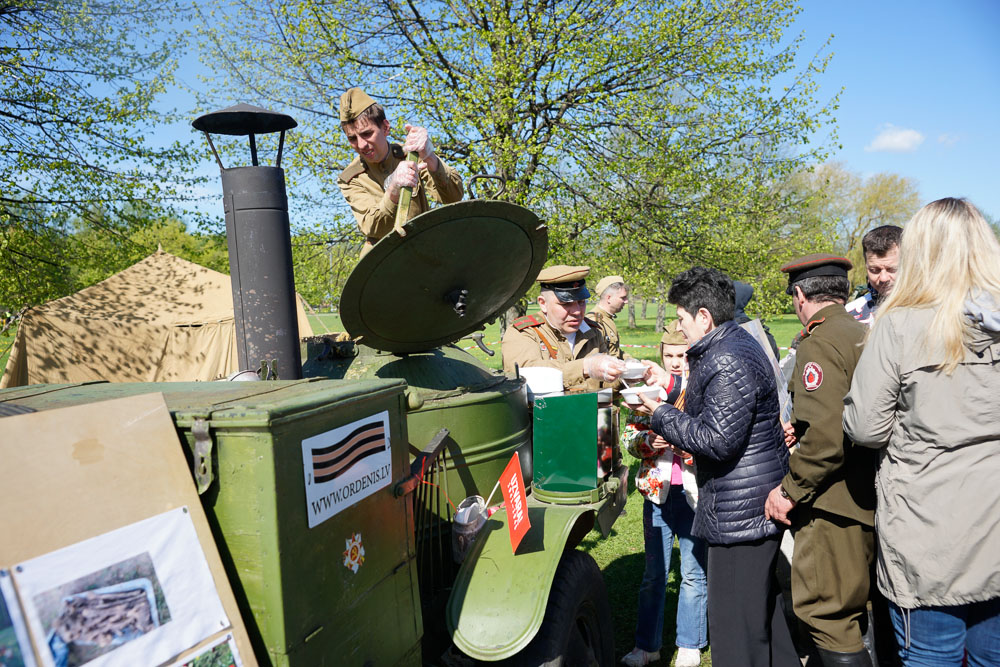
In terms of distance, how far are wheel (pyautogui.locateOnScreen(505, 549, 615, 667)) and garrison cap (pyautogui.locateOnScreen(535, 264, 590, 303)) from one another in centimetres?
173

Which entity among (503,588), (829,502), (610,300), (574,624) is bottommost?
(574,624)

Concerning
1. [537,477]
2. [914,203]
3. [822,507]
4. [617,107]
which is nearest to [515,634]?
[537,477]

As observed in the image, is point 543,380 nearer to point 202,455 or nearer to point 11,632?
point 202,455

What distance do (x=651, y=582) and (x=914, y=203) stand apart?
42.8 meters

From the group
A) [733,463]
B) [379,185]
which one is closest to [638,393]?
[733,463]

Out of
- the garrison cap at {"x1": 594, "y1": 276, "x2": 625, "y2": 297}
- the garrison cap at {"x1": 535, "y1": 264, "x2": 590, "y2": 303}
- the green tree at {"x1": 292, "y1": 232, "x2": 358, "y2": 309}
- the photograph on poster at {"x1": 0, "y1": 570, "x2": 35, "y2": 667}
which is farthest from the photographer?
the green tree at {"x1": 292, "y1": 232, "x2": 358, "y2": 309}

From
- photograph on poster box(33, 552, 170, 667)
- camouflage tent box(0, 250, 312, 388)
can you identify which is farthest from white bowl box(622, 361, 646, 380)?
camouflage tent box(0, 250, 312, 388)

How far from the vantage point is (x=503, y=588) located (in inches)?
95.1

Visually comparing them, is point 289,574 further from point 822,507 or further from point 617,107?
point 617,107

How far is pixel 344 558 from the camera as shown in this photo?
1828mm

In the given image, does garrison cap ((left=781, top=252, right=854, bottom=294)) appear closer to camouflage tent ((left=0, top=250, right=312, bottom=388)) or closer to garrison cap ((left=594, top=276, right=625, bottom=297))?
garrison cap ((left=594, top=276, right=625, bottom=297))

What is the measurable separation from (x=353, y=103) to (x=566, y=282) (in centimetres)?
172

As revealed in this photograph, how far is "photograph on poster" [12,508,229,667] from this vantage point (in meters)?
1.20

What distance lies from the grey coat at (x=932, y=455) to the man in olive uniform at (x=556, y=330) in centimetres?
172
